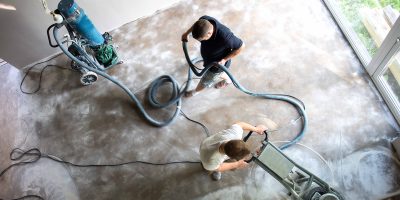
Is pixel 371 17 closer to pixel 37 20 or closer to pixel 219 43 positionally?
pixel 219 43

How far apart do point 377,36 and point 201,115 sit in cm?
228

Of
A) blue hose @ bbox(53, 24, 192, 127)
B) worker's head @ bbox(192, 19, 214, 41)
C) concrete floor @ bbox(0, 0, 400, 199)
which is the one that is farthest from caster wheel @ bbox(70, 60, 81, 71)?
worker's head @ bbox(192, 19, 214, 41)

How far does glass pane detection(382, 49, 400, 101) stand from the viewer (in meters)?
3.55

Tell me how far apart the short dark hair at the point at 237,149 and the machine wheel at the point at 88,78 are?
7.37 ft

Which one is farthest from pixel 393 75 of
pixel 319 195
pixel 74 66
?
pixel 74 66

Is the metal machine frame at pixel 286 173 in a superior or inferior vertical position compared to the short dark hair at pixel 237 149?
inferior

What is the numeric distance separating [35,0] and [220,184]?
3.01 metres

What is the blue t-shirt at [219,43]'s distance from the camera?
3035mm

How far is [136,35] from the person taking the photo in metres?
4.50

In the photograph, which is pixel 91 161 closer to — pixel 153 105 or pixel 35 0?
pixel 153 105

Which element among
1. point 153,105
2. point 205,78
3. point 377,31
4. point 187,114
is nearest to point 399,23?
point 377,31

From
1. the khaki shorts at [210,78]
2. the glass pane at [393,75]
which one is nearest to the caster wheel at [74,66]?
the khaki shorts at [210,78]

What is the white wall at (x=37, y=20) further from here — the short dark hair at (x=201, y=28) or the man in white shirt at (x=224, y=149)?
the man in white shirt at (x=224, y=149)

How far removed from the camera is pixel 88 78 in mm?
4074
